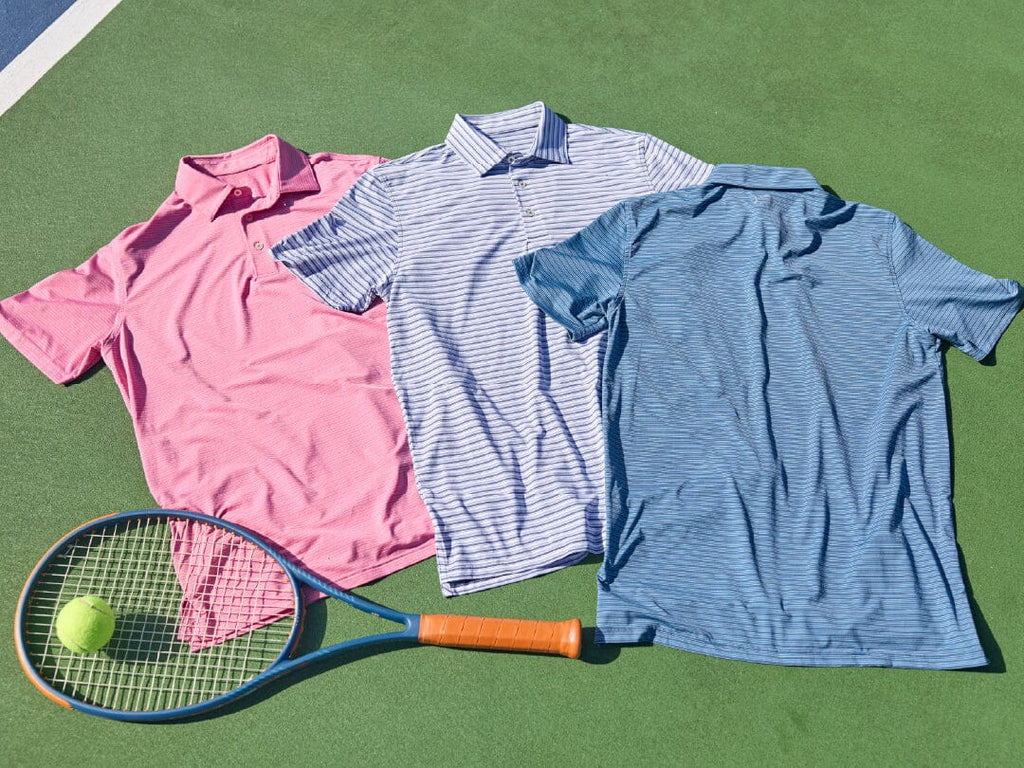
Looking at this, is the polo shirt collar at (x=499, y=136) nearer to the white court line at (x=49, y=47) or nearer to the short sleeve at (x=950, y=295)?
the short sleeve at (x=950, y=295)

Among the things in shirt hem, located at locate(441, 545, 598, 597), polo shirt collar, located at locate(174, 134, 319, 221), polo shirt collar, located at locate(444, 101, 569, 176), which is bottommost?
shirt hem, located at locate(441, 545, 598, 597)

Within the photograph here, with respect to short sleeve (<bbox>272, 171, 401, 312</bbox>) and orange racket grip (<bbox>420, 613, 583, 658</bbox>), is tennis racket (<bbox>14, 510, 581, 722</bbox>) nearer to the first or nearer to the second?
orange racket grip (<bbox>420, 613, 583, 658</bbox>)

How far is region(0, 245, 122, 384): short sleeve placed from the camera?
9.21 ft

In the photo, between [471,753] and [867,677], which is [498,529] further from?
[867,677]

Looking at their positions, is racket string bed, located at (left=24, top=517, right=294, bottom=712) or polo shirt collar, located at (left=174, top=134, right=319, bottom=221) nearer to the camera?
racket string bed, located at (left=24, top=517, right=294, bottom=712)

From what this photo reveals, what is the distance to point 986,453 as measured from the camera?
281 cm

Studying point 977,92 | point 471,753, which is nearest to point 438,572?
point 471,753

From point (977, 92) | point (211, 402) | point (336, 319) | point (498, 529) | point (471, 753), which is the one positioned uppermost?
point (977, 92)

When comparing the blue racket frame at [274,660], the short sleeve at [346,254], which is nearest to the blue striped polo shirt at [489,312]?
the short sleeve at [346,254]

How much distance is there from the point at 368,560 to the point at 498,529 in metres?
0.40

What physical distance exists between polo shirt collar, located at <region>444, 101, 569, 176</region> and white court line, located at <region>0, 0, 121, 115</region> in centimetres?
154

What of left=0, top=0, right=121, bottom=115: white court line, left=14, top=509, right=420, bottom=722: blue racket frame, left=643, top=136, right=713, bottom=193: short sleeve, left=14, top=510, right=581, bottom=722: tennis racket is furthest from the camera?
left=0, top=0, right=121, bottom=115: white court line

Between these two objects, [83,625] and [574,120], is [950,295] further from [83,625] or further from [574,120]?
[83,625]

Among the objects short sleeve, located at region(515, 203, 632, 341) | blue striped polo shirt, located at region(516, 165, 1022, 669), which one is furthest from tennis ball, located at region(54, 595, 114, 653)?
short sleeve, located at region(515, 203, 632, 341)
